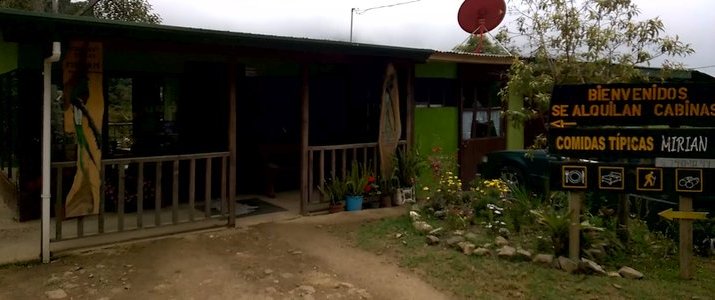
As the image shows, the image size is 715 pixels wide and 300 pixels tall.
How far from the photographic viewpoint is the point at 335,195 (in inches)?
310

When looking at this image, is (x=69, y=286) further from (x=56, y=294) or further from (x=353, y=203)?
(x=353, y=203)

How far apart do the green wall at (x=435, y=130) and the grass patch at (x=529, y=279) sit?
11.7 feet

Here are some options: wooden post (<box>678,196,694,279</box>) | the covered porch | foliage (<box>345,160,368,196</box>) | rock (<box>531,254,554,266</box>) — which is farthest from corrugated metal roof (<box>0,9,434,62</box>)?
wooden post (<box>678,196,694,279</box>)

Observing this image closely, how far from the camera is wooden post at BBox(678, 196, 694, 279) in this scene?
5.15 m

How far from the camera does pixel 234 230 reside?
6652 millimetres

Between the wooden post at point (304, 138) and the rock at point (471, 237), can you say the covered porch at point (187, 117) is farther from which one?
the rock at point (471, 237)

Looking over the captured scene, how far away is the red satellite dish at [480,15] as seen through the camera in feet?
39.4

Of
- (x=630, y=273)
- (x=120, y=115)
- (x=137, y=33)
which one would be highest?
(x=137, y=33)

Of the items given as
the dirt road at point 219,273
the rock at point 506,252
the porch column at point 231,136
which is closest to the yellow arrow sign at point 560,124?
the rock at point 506,252

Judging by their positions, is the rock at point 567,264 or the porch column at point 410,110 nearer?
the rock at point 567,264

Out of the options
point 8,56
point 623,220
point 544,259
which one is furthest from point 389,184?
point 8,56

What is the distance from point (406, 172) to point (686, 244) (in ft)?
13.3

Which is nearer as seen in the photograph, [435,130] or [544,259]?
[544,259]

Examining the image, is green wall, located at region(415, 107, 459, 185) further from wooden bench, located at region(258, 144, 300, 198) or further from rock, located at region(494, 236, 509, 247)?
rock, located at region(494, 236, 509, 247)
